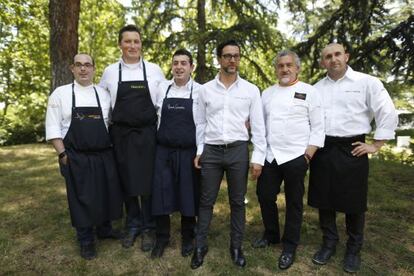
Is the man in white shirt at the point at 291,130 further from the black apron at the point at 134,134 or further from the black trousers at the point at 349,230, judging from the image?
the black apron at the point at 134,134

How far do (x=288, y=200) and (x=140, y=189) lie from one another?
155 cm

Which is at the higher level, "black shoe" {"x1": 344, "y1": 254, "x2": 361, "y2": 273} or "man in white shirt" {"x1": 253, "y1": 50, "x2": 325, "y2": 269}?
"man in white shirt" {"x1": 253, "y1": 50, "x2": 325, "y2": 269}

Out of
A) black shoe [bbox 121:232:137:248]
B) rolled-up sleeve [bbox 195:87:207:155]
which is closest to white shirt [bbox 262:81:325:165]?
rolled-up sleeve [bbox 195:87:207:155]

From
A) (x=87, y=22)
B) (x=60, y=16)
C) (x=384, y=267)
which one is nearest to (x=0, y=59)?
(x=87, y=22)

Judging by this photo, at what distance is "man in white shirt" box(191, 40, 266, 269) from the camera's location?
3182 millimetres

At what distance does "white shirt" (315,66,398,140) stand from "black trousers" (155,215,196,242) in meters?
1.79

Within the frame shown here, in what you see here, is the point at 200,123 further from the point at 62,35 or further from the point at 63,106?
the point at 62,35

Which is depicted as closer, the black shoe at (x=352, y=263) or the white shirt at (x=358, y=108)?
the white shirt at (x=358, y=108)

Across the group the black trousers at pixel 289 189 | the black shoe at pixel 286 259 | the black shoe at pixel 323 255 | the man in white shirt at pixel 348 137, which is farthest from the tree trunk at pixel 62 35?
the black shoe at pixel 323 255

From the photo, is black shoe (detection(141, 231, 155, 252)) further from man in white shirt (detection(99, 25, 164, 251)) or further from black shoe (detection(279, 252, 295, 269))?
black shoe (detection(279, 252, 295, 269))

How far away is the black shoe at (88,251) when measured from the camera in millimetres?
3582

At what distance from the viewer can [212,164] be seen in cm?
328

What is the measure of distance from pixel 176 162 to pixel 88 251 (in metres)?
1.39

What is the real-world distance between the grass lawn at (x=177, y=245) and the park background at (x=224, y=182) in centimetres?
1
